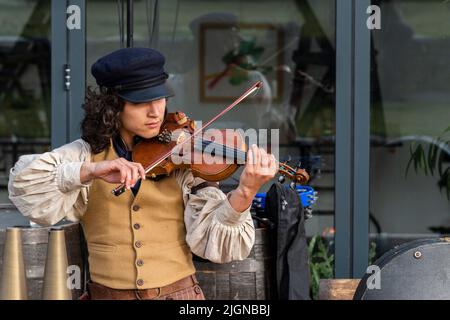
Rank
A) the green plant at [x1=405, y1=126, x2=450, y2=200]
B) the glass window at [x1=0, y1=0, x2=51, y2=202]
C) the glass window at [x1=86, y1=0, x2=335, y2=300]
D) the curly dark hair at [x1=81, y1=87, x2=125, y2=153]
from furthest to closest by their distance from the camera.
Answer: the glass window at [x1=0, y1=0, x2=51, y2=202]
the glass window at [x1=86, y1=0, x2=335, y2=300]
the green plant at [x1=405, y1=126, x2=450, y2=200]
the curly dark hair at [x1=81, y1=87, x2=125, y2=153]

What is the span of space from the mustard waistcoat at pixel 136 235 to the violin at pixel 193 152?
7 cm

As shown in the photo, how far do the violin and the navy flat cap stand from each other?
5.9 inches

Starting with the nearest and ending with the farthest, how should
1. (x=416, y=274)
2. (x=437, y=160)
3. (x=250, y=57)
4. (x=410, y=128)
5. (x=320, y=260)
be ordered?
(x=416, y=274)
(x=320, y=260)
(x=437, y=160)
(x=410, y=128)
(x=250, y=57)

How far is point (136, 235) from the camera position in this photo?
267 cm

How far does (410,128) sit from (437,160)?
1.38 ft

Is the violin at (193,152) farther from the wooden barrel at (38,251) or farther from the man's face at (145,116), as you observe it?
the wooden barrel at (38,251)

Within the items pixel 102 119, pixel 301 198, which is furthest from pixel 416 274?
pixel 301 198

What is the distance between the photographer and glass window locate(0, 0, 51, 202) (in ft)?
18.8

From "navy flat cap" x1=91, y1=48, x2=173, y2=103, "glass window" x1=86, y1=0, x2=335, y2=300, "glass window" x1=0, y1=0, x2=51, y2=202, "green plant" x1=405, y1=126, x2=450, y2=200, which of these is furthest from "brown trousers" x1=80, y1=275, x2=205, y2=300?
"glass window" x1=0, y1=0, x2=51, y2=202

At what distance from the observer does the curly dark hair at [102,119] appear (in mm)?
2699

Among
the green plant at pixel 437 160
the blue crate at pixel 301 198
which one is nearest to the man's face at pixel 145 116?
the blue crate at pixel 301 198

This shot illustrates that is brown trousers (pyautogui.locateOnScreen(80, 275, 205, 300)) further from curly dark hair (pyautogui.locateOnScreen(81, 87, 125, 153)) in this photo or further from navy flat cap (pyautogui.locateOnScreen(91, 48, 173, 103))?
navy flat cap (pyautogui.locateOnScreen(91, 48, 173, 103))

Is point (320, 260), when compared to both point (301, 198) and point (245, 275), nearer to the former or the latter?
point (301, 198)

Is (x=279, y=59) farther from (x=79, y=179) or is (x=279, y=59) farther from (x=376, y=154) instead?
(x=79, y=179)
